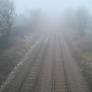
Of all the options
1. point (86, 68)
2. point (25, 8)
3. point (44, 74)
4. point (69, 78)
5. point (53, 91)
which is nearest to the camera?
point (53, 91)

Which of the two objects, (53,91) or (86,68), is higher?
(86,68)

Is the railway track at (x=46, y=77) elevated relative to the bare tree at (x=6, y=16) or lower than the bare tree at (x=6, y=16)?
lower

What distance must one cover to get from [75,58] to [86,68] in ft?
17.7

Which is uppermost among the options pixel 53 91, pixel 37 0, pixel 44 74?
pixel 37 0

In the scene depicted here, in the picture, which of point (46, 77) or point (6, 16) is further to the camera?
point (6, 16)

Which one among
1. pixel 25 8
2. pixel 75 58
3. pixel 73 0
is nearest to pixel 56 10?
pixel 73 0

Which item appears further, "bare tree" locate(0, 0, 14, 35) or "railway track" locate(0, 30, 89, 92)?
"bare tree" locate(0, 0, 14, 35)

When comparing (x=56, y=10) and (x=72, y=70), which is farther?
(x=56, y=10)

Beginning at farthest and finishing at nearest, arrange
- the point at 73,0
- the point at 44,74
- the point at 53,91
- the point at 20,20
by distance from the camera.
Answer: the point at 73,0 < the point at 20,20 < the point at 44,74 < the point at 53,91

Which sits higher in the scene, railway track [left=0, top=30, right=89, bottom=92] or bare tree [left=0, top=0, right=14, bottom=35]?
bare tree [left=0, top=0, right=14, bottom=35]

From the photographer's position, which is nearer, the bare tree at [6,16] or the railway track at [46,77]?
the railway track at [46,77]

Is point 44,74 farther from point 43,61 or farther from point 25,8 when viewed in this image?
point 25,8

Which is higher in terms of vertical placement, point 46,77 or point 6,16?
point 6,16

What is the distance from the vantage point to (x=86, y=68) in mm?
19906
